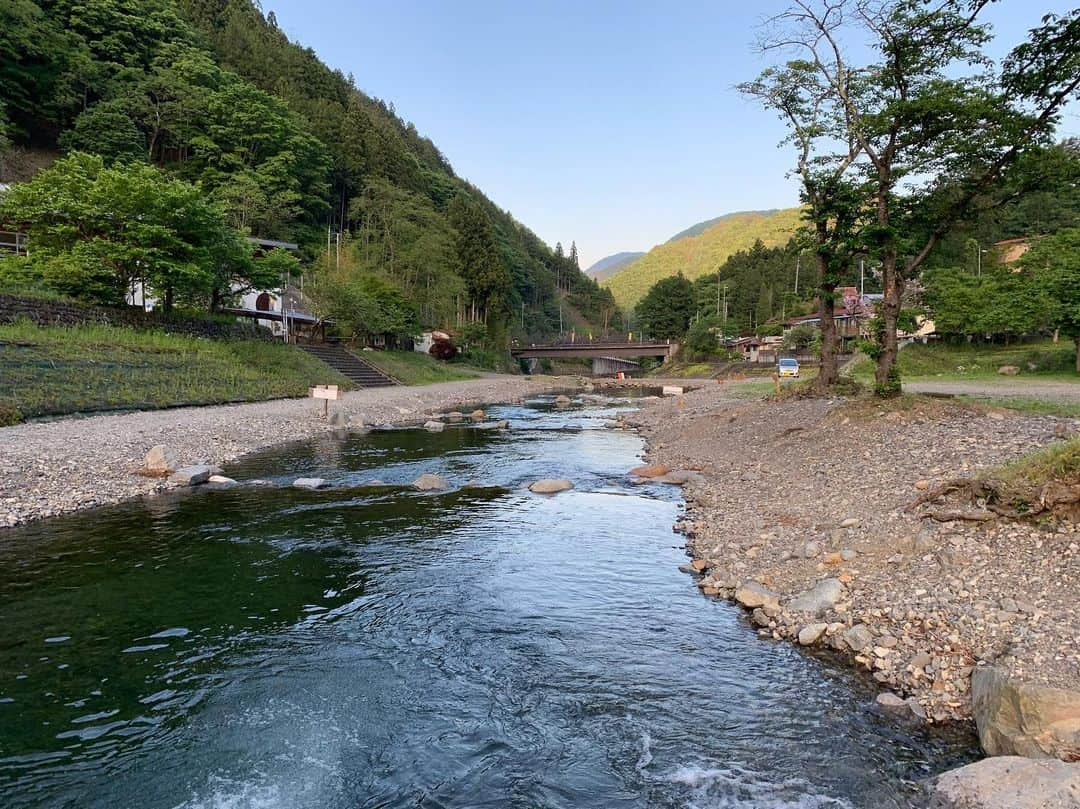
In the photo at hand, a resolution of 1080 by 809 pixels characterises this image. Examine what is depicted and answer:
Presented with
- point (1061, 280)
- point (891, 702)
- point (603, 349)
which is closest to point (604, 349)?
point (603, 349)

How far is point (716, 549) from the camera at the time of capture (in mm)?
9516

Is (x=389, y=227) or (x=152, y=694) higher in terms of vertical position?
(x=389, y=227)

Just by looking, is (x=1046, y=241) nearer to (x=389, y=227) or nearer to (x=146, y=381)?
(x=146, y=381)

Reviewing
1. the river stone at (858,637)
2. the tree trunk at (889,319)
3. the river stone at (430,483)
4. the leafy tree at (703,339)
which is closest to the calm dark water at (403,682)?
the river stone at (858,637)

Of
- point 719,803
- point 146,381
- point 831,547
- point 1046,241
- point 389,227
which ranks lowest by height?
point 719,803

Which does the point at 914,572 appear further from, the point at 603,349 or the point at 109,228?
the point at 603,349

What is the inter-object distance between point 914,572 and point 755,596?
5.97 feet

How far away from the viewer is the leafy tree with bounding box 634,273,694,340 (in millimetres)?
98188

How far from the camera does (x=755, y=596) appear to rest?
761 cm

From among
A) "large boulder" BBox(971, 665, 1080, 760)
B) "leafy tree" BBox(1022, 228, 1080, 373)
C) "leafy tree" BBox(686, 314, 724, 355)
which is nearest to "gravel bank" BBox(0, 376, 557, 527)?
"large boulder" BBox(971, 665, 1080, 760)

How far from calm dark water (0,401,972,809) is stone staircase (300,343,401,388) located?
1331 inches

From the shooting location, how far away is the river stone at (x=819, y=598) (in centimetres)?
701

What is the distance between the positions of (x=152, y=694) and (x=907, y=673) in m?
7.19

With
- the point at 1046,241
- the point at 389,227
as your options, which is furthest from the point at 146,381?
the point at 1046,241
